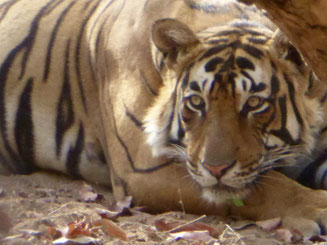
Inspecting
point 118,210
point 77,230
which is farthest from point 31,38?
point 77,230

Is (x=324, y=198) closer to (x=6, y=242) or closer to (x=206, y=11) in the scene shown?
(x=206, y=11)

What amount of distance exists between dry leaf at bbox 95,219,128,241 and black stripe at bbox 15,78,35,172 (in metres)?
1.74

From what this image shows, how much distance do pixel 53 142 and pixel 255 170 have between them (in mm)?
1617

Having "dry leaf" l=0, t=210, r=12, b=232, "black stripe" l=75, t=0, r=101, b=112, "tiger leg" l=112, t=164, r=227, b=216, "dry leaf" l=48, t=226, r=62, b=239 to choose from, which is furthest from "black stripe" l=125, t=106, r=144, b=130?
"dry leaf" l=0, t=210, r=12, b=232

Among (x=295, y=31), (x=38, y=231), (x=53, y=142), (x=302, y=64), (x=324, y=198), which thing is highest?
(x=295, y=31)

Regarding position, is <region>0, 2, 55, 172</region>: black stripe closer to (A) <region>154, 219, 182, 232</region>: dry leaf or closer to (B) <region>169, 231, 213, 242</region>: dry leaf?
(A) <region>154, 219, 182, 232</region>: dry leaf

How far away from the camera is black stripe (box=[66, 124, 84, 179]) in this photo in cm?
435

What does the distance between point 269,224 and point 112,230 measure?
2.80ft

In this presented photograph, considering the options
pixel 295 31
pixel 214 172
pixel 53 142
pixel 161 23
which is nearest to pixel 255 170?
pixel 214 172

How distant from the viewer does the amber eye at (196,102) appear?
337 cm

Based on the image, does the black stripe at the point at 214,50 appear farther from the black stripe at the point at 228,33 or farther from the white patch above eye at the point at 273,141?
the white patch above eye at the point at 273,141

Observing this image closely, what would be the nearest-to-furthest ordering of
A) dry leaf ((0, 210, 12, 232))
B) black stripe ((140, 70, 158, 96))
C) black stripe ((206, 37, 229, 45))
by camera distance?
dry leaf ((0, 210, 12, 232)) → black stripe ((206, 37, 229, 45)) → black stripe ((140, 70, 158, 96))

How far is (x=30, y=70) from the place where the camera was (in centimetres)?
449

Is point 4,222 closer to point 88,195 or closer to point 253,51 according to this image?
point 253,51
